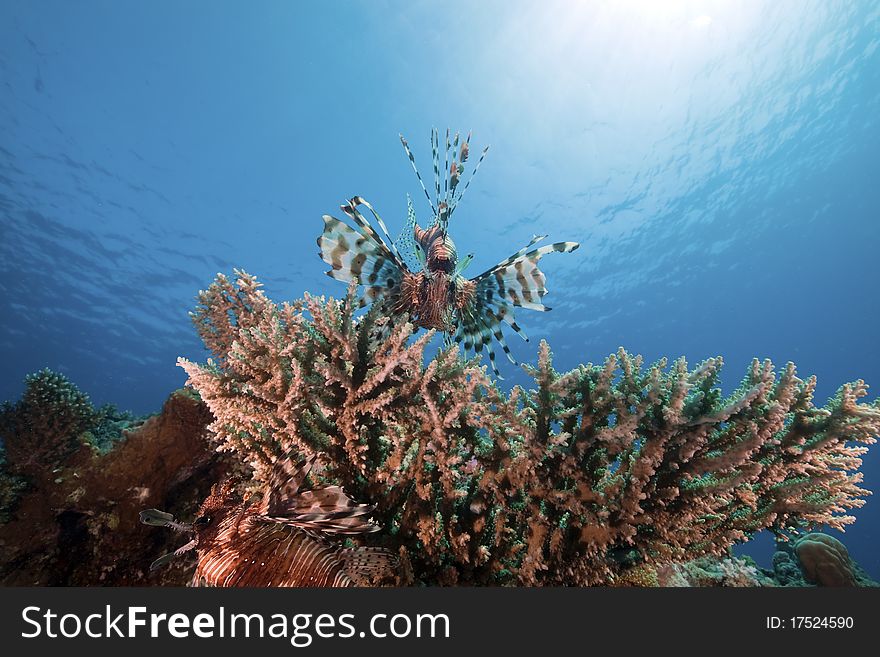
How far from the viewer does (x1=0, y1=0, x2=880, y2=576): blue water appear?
767 inches

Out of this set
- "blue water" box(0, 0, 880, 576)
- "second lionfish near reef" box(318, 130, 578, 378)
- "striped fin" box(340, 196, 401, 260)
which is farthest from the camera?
"blue water" box(0, 0, 880, 576)

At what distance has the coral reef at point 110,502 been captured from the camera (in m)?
2.64

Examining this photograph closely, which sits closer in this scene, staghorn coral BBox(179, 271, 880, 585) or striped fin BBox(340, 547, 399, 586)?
striped fin BBox(340, 547, 399, 586)

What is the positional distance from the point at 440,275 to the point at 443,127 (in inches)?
985

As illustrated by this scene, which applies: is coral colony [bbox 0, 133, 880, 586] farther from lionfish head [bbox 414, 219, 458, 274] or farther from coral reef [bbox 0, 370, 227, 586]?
lionfish head [bbox 414, 219, 458, 274]

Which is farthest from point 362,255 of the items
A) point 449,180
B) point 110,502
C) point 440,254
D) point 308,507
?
point 110,502

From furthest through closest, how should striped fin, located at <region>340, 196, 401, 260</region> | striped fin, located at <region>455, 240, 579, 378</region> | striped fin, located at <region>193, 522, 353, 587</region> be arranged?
striped fin, located at <region>455, 240, 579, 378</region>, striped fin, located at <region>340, 196, 401, 260</region>, striped fin, located at <region>193, 522, 353, 587</region>

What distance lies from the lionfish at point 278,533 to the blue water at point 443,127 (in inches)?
894

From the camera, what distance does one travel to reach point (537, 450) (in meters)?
2.08

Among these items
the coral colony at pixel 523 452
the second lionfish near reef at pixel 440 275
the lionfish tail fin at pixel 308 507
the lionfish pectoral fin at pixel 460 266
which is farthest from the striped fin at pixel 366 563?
the lionfish pectoral fin at pixel 460 266

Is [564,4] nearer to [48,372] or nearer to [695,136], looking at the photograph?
[695,136]

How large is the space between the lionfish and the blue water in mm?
22704

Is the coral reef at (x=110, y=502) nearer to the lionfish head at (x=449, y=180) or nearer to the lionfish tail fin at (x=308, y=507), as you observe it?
the lionfish tail fin at (x=308, y=507)

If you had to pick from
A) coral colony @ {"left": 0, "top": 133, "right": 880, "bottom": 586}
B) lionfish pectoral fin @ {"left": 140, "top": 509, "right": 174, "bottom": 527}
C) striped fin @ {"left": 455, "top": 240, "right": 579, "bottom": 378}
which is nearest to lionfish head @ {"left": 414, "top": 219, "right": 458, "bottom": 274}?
striped fin @ {"left": 455, "top": 240, "right": 579, "bottom": 378}
